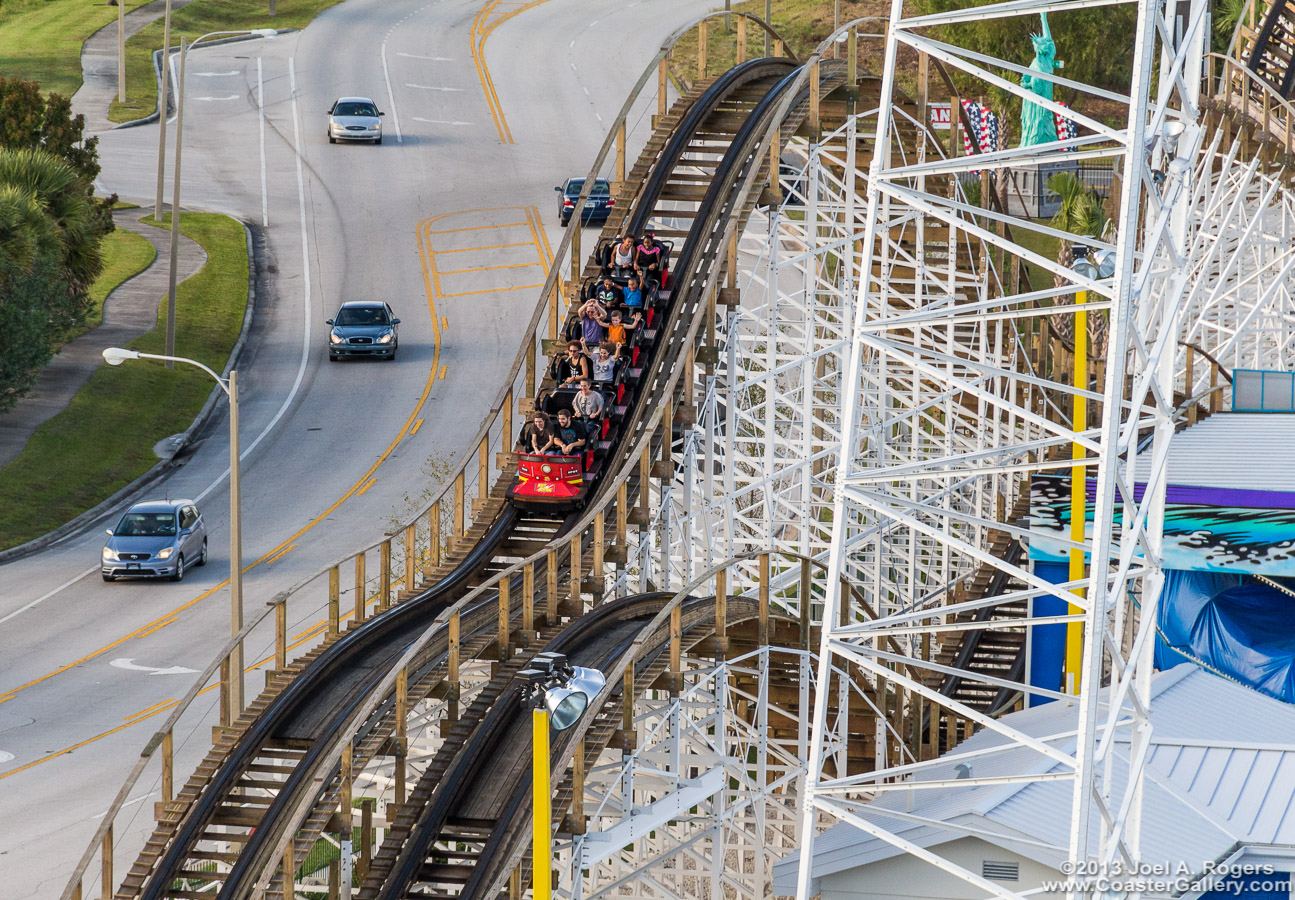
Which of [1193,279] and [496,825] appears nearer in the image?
[496,825]

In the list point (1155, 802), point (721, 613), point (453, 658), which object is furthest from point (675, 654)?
point (1155, 802)

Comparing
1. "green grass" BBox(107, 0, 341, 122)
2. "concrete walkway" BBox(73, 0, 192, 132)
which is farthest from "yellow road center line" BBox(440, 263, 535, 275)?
"green grass" BBox(107, 0, 341, 122)

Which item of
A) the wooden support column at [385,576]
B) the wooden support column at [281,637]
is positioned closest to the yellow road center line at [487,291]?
the wooden support column at [385,576]

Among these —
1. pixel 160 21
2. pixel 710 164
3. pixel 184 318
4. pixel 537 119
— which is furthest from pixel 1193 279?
pixel 160 21

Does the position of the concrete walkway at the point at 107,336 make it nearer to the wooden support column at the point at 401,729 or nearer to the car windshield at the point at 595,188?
the car windshield at the point at 595,188

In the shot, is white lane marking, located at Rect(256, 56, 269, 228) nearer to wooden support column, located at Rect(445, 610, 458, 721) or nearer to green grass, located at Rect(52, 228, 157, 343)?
green grass, located at Rect(52, 228, 157, 343)

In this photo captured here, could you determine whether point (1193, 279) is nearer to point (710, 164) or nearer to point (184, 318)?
point (710, 164)
